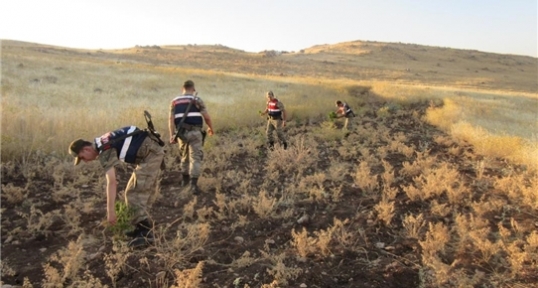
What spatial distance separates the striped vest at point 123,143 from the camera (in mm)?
3985

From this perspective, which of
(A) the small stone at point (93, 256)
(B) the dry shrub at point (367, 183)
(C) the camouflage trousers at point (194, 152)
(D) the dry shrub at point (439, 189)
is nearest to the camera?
(A) the small stone at point (93, 256)

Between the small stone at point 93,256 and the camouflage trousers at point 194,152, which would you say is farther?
the camouflage trousers at point 194,152

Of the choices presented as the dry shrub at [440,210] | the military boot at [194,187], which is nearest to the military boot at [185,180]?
the military boot at [194,187]

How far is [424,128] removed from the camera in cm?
1266

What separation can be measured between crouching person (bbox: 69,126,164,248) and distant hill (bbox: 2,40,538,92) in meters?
41.0

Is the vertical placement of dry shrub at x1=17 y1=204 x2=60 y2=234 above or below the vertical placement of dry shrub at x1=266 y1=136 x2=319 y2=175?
below

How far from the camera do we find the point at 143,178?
A: 179 inches

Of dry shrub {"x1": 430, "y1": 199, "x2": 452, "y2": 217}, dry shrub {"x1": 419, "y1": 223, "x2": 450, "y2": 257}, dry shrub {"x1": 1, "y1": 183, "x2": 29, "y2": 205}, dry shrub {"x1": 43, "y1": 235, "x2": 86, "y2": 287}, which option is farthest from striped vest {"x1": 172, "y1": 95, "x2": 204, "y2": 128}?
dry shrub {"x1": 419, "y1": 223, "x2": 450, "y2": 257}

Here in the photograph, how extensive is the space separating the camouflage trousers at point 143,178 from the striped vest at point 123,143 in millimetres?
103

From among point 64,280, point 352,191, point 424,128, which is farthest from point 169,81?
point 64,280

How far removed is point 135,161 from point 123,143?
1.07 ft

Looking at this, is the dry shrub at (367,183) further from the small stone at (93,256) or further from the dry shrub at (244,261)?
the small stone at (93,256)

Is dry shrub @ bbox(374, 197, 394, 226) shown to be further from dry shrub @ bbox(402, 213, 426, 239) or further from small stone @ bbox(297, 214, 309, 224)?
small stone @ bbox(297, 214, 309, 224)

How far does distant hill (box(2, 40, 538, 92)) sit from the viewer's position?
47281 mm
